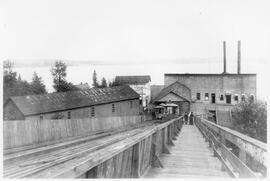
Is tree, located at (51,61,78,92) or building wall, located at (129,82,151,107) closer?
building wall, located at (129,82,151,107)

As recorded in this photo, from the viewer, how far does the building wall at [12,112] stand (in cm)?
2892

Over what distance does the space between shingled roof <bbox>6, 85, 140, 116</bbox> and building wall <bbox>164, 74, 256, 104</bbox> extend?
10.6 m

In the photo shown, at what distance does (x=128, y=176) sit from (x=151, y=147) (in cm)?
179

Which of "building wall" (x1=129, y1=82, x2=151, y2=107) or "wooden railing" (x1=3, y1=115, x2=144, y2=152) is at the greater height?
"building wall" (x1=129, y1=82, x2=151, y2=107)

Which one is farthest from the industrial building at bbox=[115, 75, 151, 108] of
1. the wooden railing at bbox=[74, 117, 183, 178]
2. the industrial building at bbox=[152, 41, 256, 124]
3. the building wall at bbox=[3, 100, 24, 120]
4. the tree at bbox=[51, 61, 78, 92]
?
the wooden railing at bbox=[74, 117, 183, 178]

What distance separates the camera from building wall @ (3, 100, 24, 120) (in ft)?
94.9

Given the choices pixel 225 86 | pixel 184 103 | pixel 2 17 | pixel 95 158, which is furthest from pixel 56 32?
pixel 225 86

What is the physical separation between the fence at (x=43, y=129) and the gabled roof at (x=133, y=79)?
3876 centimetres

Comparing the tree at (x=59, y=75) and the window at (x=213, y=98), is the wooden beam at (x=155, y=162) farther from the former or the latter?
the tree at (x=59, y=75)

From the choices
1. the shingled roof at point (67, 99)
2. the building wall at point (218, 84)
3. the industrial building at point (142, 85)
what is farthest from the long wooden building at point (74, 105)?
the industrial building at point (142, 85)

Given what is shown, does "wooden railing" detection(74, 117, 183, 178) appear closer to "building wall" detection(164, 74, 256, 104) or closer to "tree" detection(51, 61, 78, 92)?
"building wall" detection(164, 74, 256, 104)

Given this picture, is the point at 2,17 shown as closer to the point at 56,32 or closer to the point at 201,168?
the point at 56,32

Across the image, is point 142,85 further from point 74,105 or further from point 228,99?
point 74,105

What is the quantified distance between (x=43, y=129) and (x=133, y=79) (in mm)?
49009
